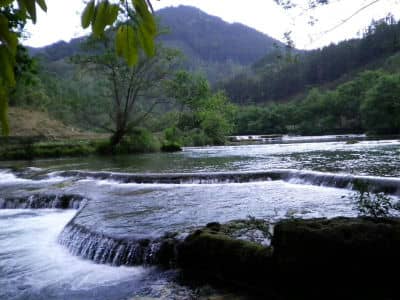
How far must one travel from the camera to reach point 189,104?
27.0 metres

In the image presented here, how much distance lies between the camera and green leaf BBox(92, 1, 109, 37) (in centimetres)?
91

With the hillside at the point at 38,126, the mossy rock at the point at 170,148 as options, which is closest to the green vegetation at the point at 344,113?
the mossy rock at the point at 170,148

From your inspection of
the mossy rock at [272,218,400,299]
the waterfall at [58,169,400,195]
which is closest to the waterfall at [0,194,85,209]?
the waterfall at [58,169,400,195]

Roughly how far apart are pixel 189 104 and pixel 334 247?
23585 mm

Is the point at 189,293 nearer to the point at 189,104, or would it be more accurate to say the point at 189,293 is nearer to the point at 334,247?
the point at 334,247

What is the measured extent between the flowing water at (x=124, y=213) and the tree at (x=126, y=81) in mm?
12054

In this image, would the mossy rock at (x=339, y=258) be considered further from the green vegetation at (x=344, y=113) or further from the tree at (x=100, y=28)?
the green vegetation at (x=344, y=113)

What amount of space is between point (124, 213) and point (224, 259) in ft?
11.7

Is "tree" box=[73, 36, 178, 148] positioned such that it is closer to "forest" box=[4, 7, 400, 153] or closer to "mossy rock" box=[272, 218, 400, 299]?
"forest" box=[4, 7, 400, 153]

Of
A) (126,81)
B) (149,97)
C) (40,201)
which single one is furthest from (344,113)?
(40,201)

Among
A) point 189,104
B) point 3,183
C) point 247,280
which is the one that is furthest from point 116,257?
point 189,104

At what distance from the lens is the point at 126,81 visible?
25203 millimetres

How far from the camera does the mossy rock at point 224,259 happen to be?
14.6 feet

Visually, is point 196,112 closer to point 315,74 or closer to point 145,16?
point 145,16
